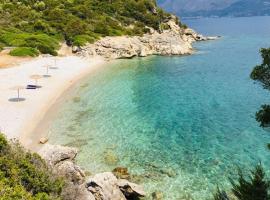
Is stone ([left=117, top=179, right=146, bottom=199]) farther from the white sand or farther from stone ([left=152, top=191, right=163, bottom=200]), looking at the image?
the white sand

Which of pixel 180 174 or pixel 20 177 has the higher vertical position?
pixel 20 177

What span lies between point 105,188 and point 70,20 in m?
73.5

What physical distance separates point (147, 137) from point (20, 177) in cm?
1510

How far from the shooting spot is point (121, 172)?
70.2 ft

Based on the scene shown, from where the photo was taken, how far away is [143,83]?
48938 millimetres

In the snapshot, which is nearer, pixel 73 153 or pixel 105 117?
pixel 73 153

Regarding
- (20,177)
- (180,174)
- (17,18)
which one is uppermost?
(17,18)

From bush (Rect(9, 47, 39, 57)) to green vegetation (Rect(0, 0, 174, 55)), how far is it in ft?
8.87

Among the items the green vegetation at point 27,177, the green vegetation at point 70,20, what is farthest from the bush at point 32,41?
the green vegetation at point 27,177

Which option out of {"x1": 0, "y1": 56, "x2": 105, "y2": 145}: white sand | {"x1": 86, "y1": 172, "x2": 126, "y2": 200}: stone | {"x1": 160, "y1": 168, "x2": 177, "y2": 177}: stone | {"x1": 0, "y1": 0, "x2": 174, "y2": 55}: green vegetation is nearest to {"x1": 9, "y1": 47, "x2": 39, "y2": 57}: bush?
{"x1": 0, "y1": 56, "x2": 105, "y2": 145}: white sand

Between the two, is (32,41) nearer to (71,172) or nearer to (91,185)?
(71,172)

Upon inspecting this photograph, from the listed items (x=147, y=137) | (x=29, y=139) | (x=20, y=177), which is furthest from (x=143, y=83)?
(x=20, y=177)

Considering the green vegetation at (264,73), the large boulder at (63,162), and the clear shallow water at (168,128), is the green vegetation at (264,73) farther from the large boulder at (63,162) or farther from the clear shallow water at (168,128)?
the large boulder at (63,162)

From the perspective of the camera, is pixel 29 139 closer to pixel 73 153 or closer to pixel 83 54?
pixel 73 153
